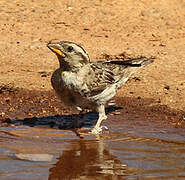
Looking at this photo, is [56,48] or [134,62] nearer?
[56,48]

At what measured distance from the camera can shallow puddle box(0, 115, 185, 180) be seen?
743cm

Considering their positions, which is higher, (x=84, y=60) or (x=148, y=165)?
(x=84, y=60)

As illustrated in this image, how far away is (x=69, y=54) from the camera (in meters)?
9.45

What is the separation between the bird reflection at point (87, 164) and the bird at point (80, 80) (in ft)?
3.01

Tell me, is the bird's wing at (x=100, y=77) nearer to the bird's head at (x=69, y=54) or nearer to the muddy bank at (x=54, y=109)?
the bird's head at (x=69, y=54)

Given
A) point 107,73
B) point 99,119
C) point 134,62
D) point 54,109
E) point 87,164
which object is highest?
point 134,62

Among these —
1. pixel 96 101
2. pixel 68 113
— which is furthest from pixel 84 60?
pixel 68 113

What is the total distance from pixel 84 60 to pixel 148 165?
100 inches

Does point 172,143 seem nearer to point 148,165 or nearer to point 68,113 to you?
point 148,165

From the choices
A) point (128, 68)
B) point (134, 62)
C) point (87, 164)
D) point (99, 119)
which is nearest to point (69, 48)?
point (99, 119)

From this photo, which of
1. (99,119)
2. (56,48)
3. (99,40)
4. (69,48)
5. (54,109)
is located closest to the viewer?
(56,48)

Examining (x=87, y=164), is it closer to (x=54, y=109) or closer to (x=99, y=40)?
(x=54, y=109)

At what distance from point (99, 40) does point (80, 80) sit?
510 centimetres

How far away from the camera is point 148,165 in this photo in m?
7.73
